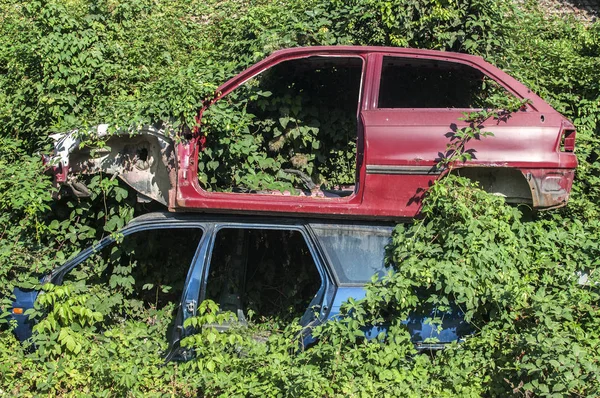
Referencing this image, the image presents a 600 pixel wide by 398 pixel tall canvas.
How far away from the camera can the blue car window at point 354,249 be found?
551cm

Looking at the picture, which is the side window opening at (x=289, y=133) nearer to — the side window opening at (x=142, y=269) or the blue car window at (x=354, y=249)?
the side window opening at (x=142, y=269)

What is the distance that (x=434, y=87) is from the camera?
7.48 m

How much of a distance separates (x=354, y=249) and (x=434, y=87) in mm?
2656

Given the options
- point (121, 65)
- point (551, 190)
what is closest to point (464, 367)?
point (551, 190)

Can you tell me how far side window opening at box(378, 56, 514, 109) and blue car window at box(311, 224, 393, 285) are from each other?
2124mm

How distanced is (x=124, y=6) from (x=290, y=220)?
432 cm

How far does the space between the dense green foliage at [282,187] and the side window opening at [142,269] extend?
0.23 ft

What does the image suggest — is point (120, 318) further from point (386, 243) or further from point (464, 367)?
point (464, 367)

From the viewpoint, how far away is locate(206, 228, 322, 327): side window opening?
270 inches

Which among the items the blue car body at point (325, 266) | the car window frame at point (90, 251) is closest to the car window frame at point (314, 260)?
the blue car body at point (325, 266)

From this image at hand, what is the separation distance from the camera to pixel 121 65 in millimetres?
8086

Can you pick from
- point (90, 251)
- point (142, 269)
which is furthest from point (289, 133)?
point (90, 251)

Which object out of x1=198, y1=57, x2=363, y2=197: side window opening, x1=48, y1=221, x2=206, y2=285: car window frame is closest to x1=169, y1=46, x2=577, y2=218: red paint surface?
x1=48, y1=221, x2=206, y2=285: car window frame

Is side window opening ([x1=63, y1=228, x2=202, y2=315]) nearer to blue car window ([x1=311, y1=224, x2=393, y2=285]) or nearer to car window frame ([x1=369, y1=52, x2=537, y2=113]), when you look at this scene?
blue car window ([x1=311, y1=224, x2=393, y2=285])
